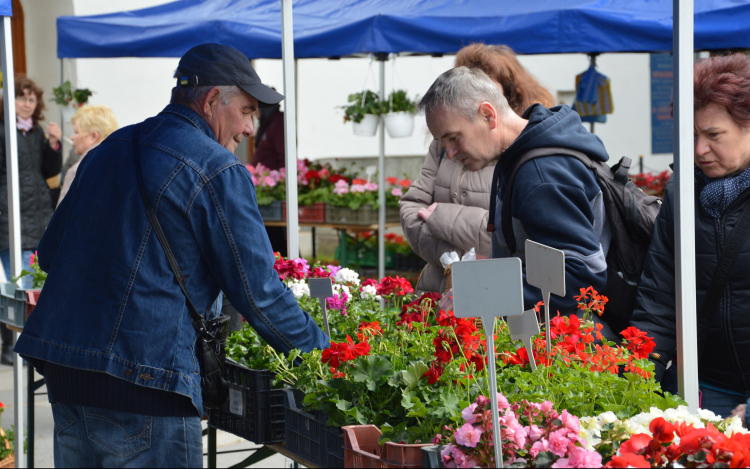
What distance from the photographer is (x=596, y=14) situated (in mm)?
4207

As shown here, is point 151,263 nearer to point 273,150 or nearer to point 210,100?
point 210,100

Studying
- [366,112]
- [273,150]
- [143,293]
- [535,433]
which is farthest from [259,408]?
[273,150]

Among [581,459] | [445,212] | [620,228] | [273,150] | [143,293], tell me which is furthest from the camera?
[273,150]

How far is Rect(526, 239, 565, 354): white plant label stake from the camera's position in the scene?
139 centimetres

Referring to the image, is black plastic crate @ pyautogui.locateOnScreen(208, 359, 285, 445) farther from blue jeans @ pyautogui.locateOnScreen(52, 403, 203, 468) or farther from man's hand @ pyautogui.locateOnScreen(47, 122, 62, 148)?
man's hand @ pyautogui.locateOnScreen(47, 122, 62, 148)

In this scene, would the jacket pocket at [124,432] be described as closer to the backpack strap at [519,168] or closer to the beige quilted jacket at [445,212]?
the backpack strap at [519,168]

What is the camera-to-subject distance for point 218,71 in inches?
71.0

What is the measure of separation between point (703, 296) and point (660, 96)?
32.9ft

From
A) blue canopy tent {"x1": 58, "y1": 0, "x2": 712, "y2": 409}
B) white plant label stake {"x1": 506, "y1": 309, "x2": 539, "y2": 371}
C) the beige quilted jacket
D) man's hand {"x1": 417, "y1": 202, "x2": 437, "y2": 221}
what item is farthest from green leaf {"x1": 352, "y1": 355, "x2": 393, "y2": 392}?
blue canopy tent {"x1": 58, "y1": 0, "x2": 712, "y2": 409}

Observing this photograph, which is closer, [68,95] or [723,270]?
[723,270]

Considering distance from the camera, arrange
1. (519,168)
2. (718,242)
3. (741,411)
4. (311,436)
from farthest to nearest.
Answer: (519,168) → (718,242) → (741,411) → (311,436)

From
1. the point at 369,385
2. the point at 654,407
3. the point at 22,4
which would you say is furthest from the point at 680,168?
the point at 22,4

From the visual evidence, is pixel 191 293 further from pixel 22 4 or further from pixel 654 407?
pixel 22 4

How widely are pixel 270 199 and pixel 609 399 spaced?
522 centimetres
